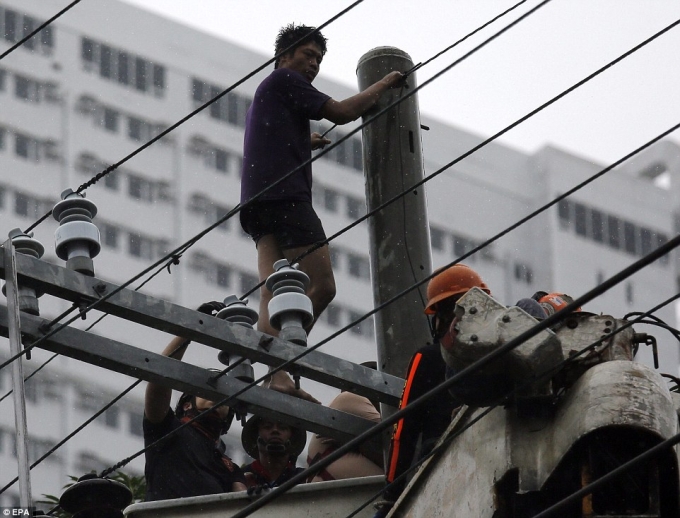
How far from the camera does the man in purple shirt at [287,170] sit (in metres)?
9.41

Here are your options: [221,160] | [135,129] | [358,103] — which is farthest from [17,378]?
[221,160]

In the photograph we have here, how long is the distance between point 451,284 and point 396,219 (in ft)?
4.87

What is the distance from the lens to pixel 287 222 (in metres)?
9.42

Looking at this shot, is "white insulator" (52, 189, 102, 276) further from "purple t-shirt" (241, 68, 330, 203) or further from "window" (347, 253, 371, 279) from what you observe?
"window" (347, 253, 371, 279)

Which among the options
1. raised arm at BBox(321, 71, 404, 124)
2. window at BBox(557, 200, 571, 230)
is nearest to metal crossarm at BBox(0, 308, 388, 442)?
raised arm at BBox(321, 71, 404, 124)

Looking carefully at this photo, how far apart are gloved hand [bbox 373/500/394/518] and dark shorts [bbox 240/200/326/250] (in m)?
1.97

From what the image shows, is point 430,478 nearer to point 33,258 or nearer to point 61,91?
point 33,258

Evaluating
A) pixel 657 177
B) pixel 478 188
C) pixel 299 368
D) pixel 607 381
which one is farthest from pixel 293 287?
pixel 657 177

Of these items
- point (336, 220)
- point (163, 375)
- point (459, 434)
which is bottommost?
point (459, 434)

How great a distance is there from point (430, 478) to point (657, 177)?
9085 cm

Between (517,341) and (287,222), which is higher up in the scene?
(287,222)

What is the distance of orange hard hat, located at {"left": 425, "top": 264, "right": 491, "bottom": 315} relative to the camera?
8.20m

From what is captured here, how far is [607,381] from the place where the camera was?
6.86 meters

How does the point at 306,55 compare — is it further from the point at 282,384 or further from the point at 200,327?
the point at 200,327
